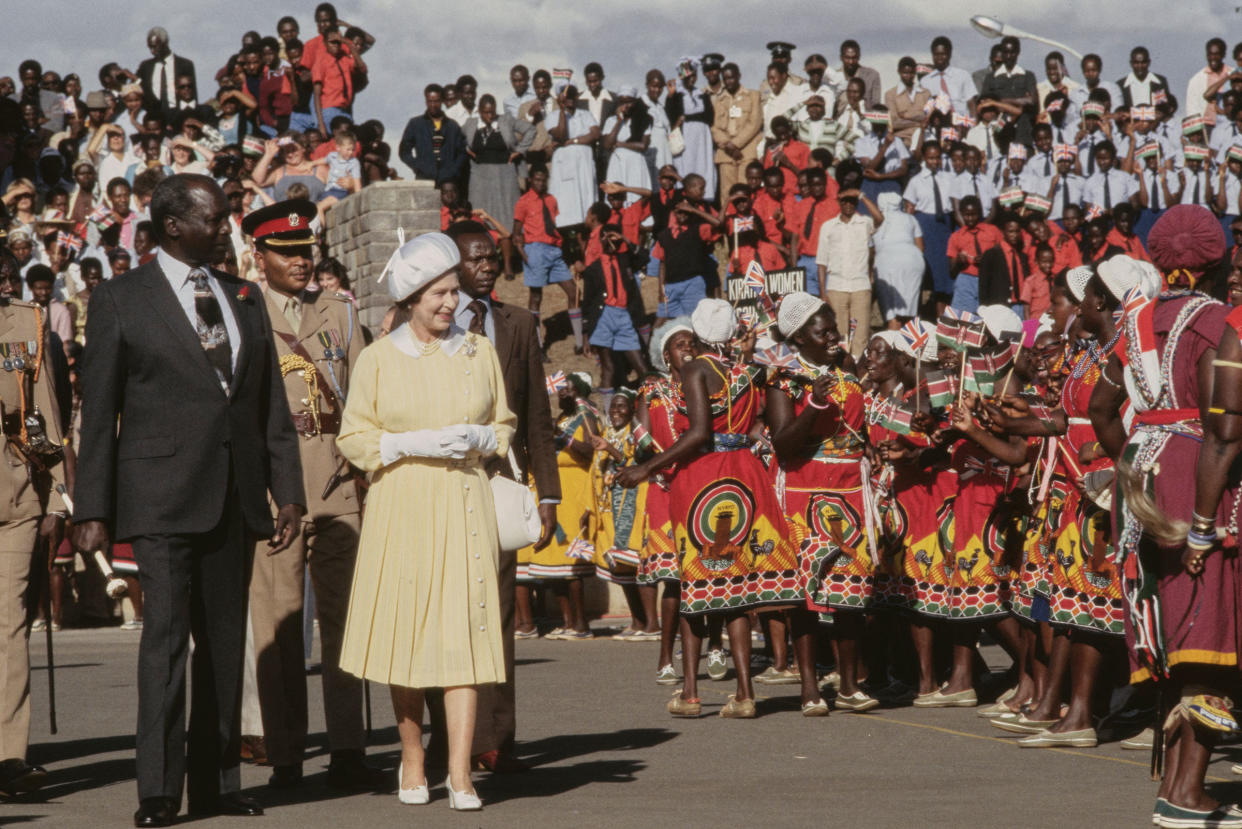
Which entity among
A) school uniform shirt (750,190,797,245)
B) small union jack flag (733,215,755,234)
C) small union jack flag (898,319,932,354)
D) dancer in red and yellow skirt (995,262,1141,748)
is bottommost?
dancer in red and yellow skirt (995,262,1141,748)

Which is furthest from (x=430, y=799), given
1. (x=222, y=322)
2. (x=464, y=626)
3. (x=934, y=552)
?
(x=934, y=552)

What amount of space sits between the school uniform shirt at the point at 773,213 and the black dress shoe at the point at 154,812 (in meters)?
14.5

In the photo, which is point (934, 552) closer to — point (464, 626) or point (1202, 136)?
point (464, 626)

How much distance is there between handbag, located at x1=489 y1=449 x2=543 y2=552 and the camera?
23.9 ft

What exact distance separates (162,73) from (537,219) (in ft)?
19.2

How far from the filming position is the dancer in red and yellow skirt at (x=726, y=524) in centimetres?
956

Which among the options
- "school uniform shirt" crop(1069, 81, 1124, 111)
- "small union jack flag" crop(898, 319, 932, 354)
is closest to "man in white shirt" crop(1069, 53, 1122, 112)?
"school uniform shirt" crop(1069, 81, 1124, 111)

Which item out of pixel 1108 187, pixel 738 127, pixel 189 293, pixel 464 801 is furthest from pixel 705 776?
pixel 738 127

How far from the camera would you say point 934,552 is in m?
10.2

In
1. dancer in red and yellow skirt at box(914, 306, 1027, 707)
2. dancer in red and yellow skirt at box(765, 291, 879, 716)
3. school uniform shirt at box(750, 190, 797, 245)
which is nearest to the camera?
dancer in red and yellow skirt at box(765, 291, 879, 716)

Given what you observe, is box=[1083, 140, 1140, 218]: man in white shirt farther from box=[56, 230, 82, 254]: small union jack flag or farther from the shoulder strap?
the shoulder strap

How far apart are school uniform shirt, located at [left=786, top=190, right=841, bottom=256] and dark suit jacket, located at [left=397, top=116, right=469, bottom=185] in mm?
4214

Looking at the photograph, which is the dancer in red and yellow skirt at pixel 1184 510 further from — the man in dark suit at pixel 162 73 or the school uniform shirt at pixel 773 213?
the man in dark suit at pixel 162 73

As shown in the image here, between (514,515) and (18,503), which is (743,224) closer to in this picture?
(514,515)
